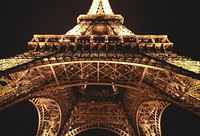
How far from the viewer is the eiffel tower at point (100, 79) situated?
36.3 ft

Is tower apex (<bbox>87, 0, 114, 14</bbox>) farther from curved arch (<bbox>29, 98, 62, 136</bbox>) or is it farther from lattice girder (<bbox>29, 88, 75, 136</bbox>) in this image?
curved arch (<bbox>29, 98, 62, 136</bbox>)

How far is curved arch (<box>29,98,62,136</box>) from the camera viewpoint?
54.9 ft

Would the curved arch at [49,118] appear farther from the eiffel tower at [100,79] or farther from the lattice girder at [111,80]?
the lattice girder at [111,80]

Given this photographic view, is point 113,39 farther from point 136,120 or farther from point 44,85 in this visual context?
point 136,120

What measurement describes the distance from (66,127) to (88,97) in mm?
2906

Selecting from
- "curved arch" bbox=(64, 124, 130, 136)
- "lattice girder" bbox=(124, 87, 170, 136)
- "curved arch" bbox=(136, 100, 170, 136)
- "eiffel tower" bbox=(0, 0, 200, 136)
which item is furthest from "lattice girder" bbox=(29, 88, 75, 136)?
"curved arch" bbox=(136, 100, 170, 136)

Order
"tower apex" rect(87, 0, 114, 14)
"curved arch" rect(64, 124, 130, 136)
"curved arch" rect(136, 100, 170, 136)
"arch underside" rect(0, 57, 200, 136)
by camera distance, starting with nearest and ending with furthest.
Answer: "arch underside" rect(0, 57, 200, 136) → "curved arch" rect(136, 100, 170, 136) → "curved arch" rect(64, 124, 130, 136) → "tower apex" rect(87, 0, 114, 14)

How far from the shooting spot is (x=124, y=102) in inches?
739

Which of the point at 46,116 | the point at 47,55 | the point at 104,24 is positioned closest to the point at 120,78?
the point at 47,55

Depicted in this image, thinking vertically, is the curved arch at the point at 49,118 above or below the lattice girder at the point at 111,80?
below

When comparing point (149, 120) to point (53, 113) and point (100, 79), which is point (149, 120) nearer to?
point (100, 79)

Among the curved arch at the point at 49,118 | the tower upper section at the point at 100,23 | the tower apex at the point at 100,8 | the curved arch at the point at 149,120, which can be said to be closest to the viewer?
the curved arch at the point at 149,120

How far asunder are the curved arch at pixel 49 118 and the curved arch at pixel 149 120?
5.44 metres

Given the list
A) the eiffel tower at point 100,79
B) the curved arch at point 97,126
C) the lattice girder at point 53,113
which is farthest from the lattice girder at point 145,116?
the lattice girder at point 53,113
